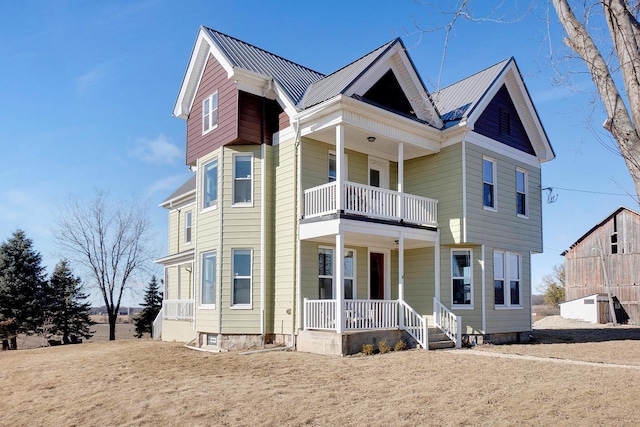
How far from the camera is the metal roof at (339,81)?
1563 centimetres

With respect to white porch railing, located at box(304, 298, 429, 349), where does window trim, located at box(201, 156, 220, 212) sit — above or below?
above

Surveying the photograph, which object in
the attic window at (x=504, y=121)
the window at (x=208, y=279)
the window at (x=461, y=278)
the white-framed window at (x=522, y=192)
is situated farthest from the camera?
the white-framed window at (x=522, y=192)

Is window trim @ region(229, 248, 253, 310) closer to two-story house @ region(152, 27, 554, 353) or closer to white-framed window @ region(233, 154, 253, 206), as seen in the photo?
two-story house @ region(152, 27, 554, 353)

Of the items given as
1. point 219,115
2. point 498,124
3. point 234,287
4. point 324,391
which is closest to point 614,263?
point 498,124

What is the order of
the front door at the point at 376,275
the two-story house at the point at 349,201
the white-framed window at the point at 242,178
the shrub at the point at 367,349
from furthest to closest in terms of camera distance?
the front door at the point at 376,275, the white-framed window at the point at 242,178, the two-story house at the point at 349,201, the shrub at the point at 367,349

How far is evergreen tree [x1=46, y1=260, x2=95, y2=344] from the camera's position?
96.3 feet

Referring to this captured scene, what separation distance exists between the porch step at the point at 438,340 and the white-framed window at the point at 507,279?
119 inches

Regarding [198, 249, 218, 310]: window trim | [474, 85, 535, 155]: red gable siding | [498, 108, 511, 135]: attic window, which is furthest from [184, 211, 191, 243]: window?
[498, 108, 511, 135]: attic window

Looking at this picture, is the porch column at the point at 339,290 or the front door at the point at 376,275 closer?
the porch column at the point at 339,290

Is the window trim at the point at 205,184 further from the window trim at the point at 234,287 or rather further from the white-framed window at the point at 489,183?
the white-framed window at the point at 489,183

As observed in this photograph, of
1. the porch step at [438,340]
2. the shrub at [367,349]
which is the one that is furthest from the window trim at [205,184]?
the porch step at [438,340]

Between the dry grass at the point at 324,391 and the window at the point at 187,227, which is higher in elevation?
the window at the point at 187,227

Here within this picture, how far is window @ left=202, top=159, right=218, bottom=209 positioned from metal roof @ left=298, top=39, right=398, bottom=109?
371 centimetres

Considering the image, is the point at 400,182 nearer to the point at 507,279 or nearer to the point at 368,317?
the point at 368,317
